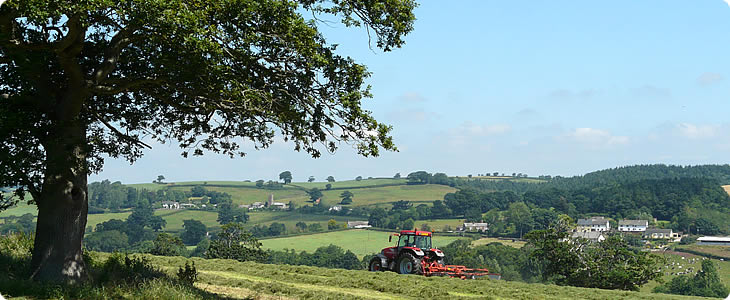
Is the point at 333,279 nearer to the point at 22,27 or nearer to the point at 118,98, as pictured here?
the point at 118,98

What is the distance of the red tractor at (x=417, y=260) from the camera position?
85.7 feet

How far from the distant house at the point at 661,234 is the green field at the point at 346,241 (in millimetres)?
39383

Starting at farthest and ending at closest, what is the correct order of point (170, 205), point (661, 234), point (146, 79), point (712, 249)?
point (170, 205) < point (661, 234) < point (712, 249) < point (146, 79)

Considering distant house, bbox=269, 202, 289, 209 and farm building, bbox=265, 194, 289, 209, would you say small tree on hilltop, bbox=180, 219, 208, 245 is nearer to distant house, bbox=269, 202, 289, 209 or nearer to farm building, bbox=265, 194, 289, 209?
distant house, bbox=269, 202, 289, 209

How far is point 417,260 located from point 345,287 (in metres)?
8.60

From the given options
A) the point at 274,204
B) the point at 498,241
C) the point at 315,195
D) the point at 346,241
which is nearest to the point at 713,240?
the point at 498,241

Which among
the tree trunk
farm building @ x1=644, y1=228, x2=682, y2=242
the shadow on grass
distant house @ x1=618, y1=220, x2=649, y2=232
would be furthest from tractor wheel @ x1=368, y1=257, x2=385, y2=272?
distant house @ x1=618, y1=220, x2=649, y2=232

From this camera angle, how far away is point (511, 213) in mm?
139250

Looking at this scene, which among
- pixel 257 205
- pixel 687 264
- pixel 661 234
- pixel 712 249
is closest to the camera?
pixel 687 264

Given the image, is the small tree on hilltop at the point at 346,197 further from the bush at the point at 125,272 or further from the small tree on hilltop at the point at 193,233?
the bush at the point at 125,272

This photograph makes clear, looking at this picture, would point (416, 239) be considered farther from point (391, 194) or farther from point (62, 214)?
point (391, 194)

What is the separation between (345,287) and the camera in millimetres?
18453

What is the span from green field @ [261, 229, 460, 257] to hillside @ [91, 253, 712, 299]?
61.1 metres

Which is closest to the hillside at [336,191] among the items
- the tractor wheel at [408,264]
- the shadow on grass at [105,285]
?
the tractor wheel at [408,264]
